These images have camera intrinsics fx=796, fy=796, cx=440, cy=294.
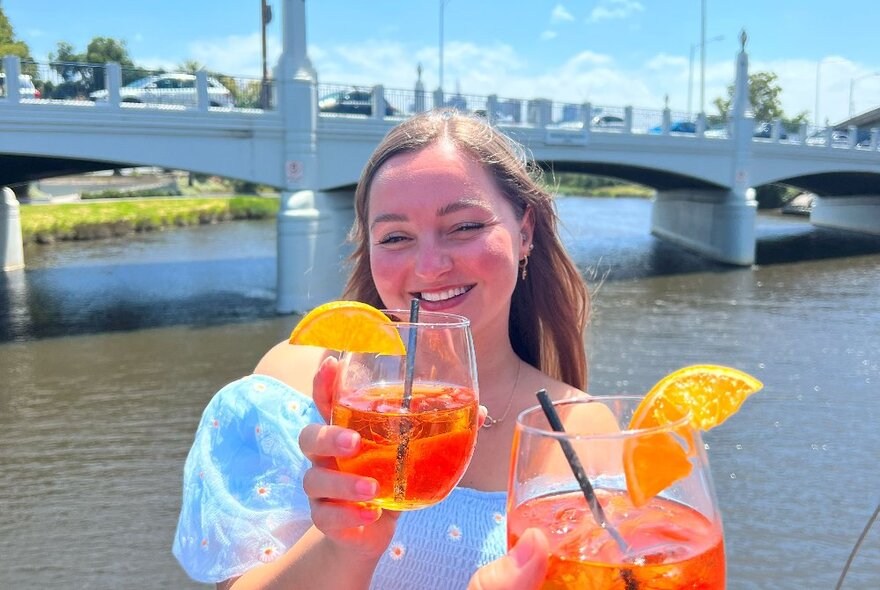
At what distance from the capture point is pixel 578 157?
861 inches

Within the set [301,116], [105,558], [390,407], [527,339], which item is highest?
[301,116]

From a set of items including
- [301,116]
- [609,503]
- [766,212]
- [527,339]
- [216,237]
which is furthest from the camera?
[766,212]

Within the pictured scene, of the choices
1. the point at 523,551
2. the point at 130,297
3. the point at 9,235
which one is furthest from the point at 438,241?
the point at 9,235

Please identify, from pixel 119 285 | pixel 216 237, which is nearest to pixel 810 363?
pixel 119 285

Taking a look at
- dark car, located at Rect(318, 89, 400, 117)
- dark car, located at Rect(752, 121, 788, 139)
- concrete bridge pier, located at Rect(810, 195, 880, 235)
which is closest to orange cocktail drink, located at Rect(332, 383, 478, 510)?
dark car, located at Rect(318, 89, 400, 117)

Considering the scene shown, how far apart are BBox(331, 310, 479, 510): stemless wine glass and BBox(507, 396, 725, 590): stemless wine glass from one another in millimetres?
221

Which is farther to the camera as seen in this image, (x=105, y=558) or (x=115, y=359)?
(x=115, y=359)

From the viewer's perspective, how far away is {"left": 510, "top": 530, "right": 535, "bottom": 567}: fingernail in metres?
0.91

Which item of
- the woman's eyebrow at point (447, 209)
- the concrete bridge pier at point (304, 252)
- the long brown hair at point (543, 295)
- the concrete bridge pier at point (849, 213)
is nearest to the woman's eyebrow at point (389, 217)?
the woman's eyebrow at point (447, 209)

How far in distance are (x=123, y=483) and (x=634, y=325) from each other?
958cm

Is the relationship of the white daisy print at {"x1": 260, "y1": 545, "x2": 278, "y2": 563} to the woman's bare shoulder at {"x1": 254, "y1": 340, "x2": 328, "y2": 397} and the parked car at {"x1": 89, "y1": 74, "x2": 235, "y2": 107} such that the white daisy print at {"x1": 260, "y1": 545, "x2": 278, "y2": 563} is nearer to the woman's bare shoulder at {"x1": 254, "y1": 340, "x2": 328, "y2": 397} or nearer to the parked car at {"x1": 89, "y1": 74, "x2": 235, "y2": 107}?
the woman's bare shoulder at {"x1": 254, "y1": 340, "x2": 328, "y2": 397}

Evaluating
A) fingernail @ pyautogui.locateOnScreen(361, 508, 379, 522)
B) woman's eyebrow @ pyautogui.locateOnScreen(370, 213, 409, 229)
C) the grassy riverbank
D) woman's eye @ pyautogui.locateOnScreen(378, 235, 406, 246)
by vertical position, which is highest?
woman's eyebrow @ pyautogui.locateOnScreen(370, 213, 409, 229)

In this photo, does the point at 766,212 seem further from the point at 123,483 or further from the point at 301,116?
the point at 123,483

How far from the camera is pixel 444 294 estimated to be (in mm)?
1856
